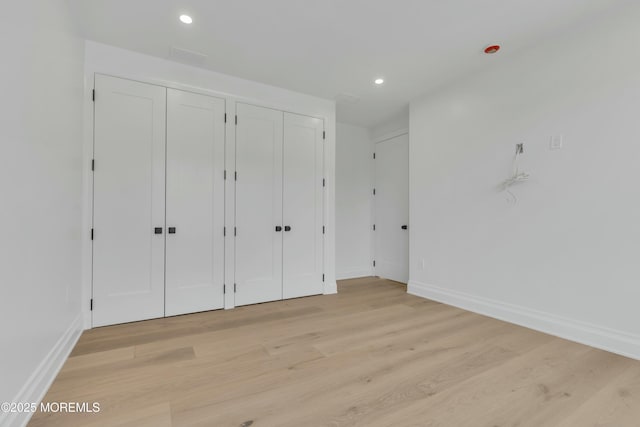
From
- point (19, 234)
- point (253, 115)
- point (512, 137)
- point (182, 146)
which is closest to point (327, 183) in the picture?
point (253, 115)

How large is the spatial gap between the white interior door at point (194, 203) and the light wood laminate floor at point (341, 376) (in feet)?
1.09

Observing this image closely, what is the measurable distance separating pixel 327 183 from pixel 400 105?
5.34 feet

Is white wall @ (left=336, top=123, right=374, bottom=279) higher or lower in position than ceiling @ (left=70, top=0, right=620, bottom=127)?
lower

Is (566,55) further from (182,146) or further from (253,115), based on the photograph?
(182,146)

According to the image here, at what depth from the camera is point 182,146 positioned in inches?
120

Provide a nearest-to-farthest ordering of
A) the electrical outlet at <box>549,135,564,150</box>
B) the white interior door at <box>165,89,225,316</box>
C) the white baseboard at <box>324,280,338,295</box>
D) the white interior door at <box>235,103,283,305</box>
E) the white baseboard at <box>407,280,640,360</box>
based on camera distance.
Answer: the white baseboard at <box>407,280,640,360</box>, the electrical outlet at <box>549,135,564,150</box>, the white interior door at <box>165,89,225,316</box>, the white interior door at <box>235,103,283,305</box>, the white baseboard at <box>324,280,338,295</box>

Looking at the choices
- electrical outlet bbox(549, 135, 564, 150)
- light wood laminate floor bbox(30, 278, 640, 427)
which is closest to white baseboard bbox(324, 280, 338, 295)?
light wood laminate floor bbox(30, 278, 640, 427)

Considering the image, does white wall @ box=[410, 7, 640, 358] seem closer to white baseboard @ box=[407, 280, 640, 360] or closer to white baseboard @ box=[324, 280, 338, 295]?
white baseboard @ box=[407, 280, 640, 360]

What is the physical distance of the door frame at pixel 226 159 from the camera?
2.60 meters

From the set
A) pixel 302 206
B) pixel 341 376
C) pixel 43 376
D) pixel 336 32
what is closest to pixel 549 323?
pixel 341 376

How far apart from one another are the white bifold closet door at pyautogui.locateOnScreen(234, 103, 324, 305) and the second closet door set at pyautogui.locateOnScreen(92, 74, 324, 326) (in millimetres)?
13

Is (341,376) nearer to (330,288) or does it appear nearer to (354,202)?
(330,288)

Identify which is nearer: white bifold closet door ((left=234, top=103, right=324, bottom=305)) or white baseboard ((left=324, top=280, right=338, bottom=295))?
white bifold closet door ((left=234, top=103, right=324, bottom=305))

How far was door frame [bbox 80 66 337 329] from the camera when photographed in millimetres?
2604
